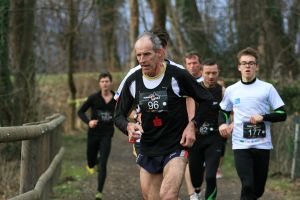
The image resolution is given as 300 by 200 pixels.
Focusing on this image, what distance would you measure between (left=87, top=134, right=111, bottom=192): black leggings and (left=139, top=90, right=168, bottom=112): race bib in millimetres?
4802

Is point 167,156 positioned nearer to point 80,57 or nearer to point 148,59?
point 148,59

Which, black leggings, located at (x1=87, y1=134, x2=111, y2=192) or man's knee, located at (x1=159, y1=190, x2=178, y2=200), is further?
black leggings, located at (x1=87, y1=134, x2=111, y2=192)

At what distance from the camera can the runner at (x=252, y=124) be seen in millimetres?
8469

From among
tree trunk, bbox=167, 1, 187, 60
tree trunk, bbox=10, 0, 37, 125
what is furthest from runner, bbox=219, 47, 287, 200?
tree trunk, bbox=167, 1, 187, 60

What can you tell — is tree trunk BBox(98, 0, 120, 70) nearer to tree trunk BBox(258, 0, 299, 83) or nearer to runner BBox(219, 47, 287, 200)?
tree trunk BBox(258, 0, 299, 83)

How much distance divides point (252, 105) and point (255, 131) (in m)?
0.33

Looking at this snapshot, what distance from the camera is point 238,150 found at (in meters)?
8.62

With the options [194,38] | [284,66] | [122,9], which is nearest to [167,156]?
[284,66]

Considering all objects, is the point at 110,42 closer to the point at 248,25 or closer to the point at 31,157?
the point at 248,25

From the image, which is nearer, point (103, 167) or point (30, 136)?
point (30, 136)

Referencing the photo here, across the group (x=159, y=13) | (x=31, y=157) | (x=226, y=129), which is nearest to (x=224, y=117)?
(x=226, y=129)

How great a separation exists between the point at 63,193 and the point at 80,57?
3049cm

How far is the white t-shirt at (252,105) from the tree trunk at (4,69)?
7459mm

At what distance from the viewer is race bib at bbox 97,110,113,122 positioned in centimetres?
1243
